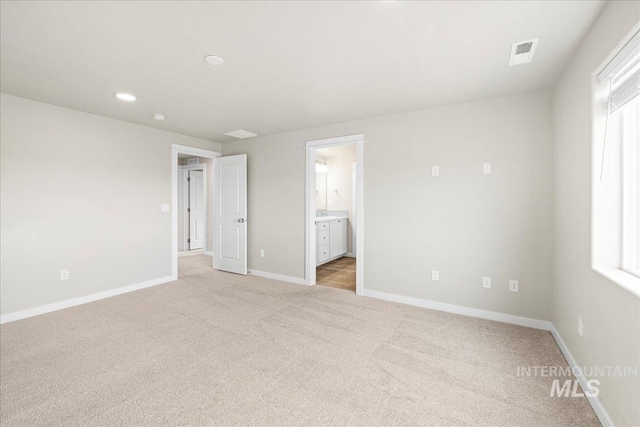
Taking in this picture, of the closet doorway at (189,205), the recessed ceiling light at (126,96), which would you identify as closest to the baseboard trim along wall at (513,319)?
the recessed ceiling light at (126,96)

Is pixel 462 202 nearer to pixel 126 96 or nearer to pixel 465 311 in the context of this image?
pixel 465 311

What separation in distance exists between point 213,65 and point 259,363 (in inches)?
95.4

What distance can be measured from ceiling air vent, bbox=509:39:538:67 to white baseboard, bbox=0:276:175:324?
503cm

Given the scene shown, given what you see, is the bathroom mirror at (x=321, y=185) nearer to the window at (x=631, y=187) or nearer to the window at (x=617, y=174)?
the window at (x=617, y=174)

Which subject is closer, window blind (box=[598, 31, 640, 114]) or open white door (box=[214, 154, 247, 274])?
window blind (box=[598, 31, 640, 114])

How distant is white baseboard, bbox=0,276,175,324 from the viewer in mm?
2906

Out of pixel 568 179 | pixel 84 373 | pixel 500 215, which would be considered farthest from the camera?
pixel 500 215

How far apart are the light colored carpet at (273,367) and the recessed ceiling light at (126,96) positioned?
7.83ft

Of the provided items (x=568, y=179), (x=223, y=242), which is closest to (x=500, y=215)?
(x=568, y=179)

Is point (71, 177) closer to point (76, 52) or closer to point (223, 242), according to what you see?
point (76, 52)

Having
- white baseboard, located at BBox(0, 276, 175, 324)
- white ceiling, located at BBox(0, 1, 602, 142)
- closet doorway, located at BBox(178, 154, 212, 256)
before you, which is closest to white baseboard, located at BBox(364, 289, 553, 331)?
white ceiling, located at BBox(0, 1, 602, 142)

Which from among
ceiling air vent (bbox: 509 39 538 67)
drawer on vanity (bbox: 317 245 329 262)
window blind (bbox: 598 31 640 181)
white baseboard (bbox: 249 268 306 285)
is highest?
ceiling air vent (bbox: 509 39 538 67)

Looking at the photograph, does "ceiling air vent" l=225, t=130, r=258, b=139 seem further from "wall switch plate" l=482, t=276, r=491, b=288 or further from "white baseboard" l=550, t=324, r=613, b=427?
"white baseboard" l=550, t=324, r=613, b=427

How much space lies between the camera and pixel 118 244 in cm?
376
